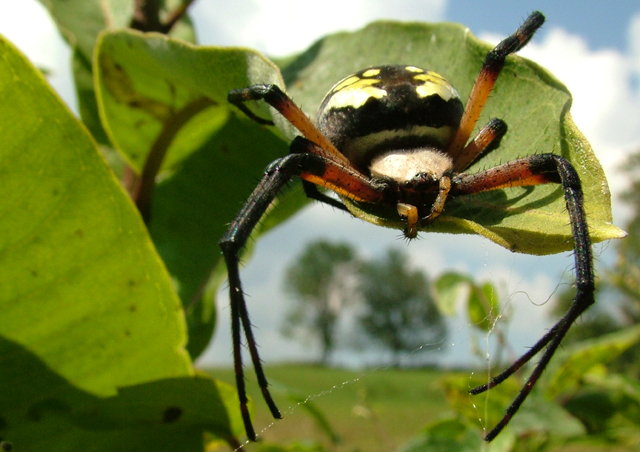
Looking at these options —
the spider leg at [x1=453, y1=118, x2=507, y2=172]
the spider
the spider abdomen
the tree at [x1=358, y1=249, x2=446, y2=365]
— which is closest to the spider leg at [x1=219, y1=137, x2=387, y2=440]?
the spider

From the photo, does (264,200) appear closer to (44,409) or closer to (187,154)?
(187,154)

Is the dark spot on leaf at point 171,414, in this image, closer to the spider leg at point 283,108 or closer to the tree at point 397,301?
the spider leg at point 283,108

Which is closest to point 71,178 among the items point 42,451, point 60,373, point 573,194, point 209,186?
point 60,373

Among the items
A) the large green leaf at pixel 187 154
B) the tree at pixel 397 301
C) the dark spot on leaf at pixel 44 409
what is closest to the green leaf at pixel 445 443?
the large green leaf at pixel 187 154

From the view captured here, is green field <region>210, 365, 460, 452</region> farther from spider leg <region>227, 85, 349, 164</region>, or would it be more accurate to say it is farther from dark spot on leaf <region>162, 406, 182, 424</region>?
spider leg <region>227, 85, 349, 164</region>

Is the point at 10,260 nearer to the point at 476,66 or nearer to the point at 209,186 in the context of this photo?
the point at 209,186
